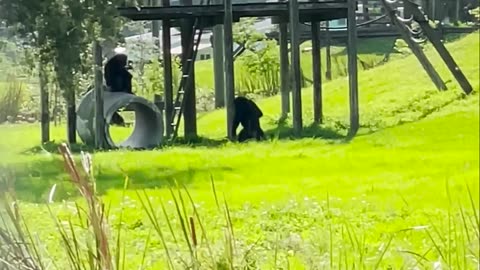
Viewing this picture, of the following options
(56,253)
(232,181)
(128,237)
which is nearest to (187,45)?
(232,181)

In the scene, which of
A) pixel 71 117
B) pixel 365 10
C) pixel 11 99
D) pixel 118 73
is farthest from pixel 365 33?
pixel 11 99

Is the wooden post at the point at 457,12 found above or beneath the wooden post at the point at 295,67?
above

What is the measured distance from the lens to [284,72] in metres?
2.00

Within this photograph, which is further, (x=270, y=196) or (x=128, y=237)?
(x=270, y=196)

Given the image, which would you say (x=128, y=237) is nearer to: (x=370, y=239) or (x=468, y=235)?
(x=370, y=239)

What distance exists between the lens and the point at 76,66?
1.72 metres

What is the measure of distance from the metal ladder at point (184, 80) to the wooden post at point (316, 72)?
9.4 inches

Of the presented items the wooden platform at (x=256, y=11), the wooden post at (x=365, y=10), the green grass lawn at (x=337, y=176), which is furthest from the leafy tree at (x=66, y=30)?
the wooden post at (x=365, y=10)

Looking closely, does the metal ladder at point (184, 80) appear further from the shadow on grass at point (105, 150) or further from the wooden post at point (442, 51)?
the wooden post at point (442, 51)

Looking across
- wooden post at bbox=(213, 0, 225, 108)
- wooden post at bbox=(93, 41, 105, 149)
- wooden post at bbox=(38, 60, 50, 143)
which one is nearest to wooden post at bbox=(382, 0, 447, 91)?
wooden post at bbox=(213, 0, 225, 108)

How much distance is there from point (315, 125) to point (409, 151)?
0.20 metres

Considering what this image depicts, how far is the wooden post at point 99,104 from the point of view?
1763mm

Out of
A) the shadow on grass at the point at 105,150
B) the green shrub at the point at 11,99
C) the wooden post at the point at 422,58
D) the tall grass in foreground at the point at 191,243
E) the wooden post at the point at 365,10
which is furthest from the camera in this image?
the wooden post at the point at 365,10

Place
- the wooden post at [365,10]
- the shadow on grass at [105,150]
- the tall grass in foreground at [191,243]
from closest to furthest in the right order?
the tall grass in foreground at [191,243], the shadow on grass at [105,150], the wooden post at [365,10]
